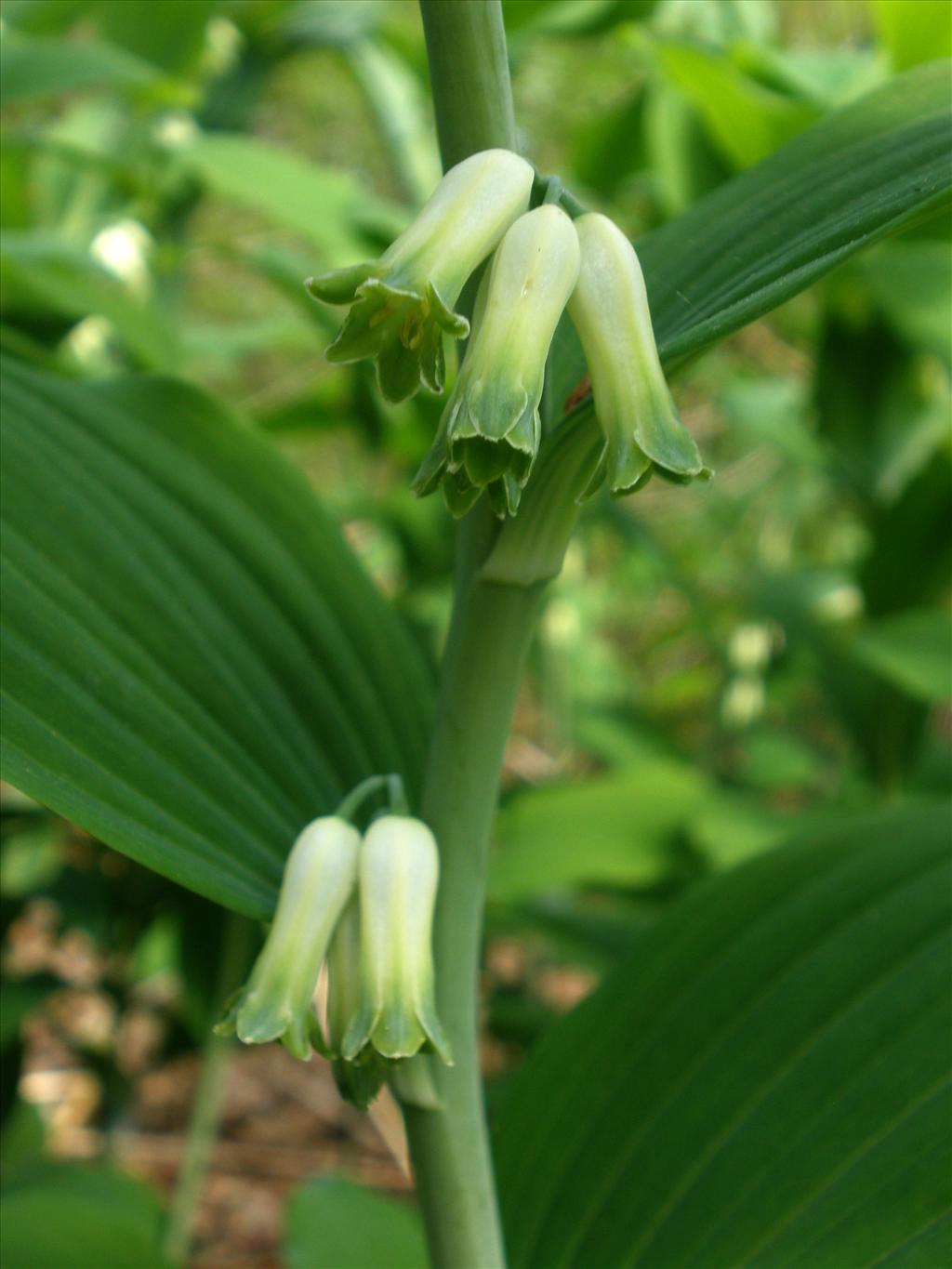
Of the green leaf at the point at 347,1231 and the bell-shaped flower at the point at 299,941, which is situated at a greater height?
the bell-shaped flower at the point at 299,941

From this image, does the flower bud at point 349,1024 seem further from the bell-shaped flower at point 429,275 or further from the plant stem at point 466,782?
the bell-shaped flower at point 429,275

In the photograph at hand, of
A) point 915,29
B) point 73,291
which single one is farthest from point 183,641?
point 915,29

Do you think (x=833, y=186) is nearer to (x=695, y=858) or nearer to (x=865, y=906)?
(x=865, y=906)

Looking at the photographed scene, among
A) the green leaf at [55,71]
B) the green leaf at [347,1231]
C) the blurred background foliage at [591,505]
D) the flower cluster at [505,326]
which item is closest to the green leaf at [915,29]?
the blurred background foliage at [591,505]

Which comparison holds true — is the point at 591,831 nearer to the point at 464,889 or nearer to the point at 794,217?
the point at 464,889

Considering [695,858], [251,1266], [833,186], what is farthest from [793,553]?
[833,186]

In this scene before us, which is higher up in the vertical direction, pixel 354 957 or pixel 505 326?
pixel 505 326

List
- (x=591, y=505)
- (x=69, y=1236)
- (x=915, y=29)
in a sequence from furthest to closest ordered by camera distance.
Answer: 1. (x=591, y=505)
2. (x=915, y=29)
3. (x=69, y=1236)
